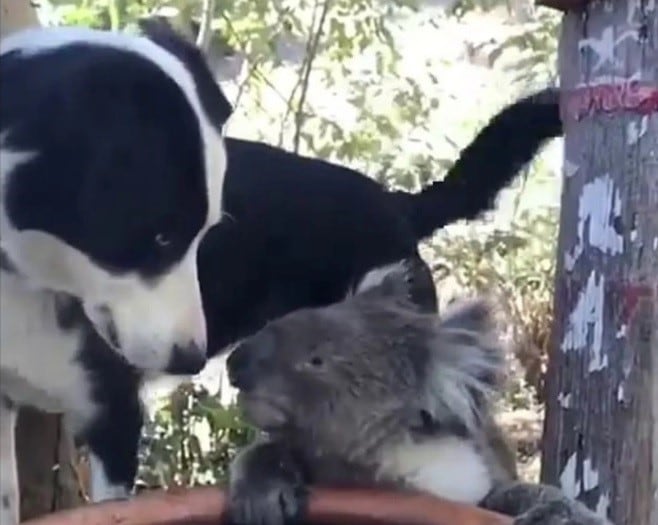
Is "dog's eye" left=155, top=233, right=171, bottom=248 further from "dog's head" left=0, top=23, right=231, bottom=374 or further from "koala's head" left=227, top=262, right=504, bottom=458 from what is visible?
"koala's head" left=227, top=262, right=504, bottom=458

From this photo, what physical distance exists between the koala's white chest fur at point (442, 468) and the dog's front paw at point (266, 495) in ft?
0.34

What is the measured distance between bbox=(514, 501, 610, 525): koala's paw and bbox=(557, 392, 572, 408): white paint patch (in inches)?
5.8

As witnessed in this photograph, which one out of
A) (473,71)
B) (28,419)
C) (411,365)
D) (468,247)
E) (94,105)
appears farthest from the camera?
(473,71)

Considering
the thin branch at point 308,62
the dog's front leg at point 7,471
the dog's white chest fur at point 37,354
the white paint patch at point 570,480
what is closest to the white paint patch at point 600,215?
the white paint patch at point 570,480

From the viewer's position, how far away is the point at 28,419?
2.03 m

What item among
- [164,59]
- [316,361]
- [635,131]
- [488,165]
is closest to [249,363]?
[316,361]

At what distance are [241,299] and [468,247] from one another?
151 cm

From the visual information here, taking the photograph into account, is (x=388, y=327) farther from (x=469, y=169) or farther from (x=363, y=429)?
(x=469, y=169)

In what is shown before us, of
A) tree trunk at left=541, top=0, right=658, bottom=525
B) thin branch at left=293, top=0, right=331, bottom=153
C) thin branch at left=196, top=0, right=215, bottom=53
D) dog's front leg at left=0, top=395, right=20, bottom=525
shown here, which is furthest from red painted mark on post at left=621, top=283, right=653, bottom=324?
thin branch at left=293, top=0, right=331, bottom=153

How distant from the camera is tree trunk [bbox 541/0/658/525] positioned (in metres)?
1.57

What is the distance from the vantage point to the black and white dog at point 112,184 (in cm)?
137

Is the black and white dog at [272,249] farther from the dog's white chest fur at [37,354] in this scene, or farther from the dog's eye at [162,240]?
the dog's eye at [162,240]

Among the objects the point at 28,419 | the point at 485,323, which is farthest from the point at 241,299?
the point at 485,323

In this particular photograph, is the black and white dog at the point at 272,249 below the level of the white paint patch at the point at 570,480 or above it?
above
